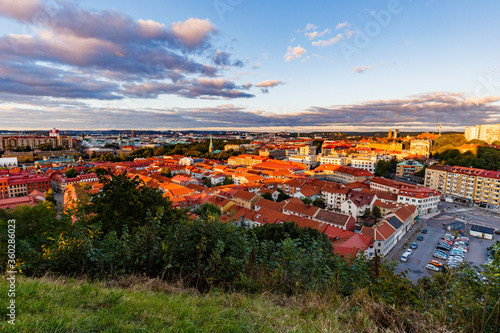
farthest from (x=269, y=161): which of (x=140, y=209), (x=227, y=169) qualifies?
(x=140, y=209)

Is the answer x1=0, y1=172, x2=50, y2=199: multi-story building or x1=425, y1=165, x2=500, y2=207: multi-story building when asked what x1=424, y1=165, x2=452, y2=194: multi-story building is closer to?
x1=425, y1=165, x2=500, y2=207: multi-story building

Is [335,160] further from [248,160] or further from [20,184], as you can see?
[20,184]

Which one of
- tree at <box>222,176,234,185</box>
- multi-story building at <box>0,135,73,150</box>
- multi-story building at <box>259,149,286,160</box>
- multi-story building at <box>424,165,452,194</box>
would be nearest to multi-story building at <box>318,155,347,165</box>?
multi-story building at <box>259,149,286,160</box>

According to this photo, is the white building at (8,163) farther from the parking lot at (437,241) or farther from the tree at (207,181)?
the parking lot at (437,241)

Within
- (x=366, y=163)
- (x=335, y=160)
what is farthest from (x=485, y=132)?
(x=335, y=160)

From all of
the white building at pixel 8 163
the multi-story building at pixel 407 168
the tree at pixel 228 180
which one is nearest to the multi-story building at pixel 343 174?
the multi-story building at pixel 407 168

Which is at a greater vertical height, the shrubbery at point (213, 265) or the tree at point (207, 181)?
the shrubbery at point (213, 265)
